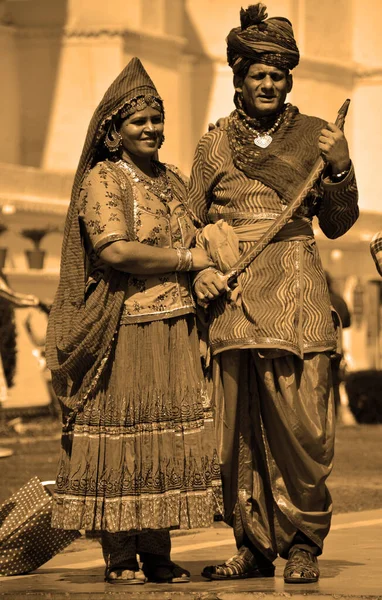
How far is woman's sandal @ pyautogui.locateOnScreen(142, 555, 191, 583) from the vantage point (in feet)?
24.0

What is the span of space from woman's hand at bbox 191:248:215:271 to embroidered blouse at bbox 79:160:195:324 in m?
0.09

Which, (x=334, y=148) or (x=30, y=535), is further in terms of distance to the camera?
(x=30, y=535)

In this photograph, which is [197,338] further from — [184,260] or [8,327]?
[8,327]

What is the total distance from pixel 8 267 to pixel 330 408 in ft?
43.5

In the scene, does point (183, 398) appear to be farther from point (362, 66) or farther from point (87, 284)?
point (362, 66)

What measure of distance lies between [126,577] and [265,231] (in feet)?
4.43

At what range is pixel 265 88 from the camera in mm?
7410

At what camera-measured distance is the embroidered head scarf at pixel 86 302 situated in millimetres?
7242

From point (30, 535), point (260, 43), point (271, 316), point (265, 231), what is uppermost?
point (260, 43)

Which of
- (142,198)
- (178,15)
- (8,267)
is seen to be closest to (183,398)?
(142,198)

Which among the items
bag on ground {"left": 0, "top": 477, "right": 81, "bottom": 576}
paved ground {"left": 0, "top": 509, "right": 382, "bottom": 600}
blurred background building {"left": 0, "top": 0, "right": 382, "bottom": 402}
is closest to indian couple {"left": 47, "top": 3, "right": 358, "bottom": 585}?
paved ground {"left": 0, "top": 509, "right": 382, "bottom": 600}

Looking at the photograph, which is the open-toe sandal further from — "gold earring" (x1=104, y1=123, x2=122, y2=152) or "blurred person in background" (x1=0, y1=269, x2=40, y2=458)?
"blurred person in background" (x1=0, y1=269, x2=40, y2=458)

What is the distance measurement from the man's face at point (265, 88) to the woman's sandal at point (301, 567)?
A: 5.29 feet

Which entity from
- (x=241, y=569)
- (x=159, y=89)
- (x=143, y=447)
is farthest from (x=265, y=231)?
(x=159, y=89)
